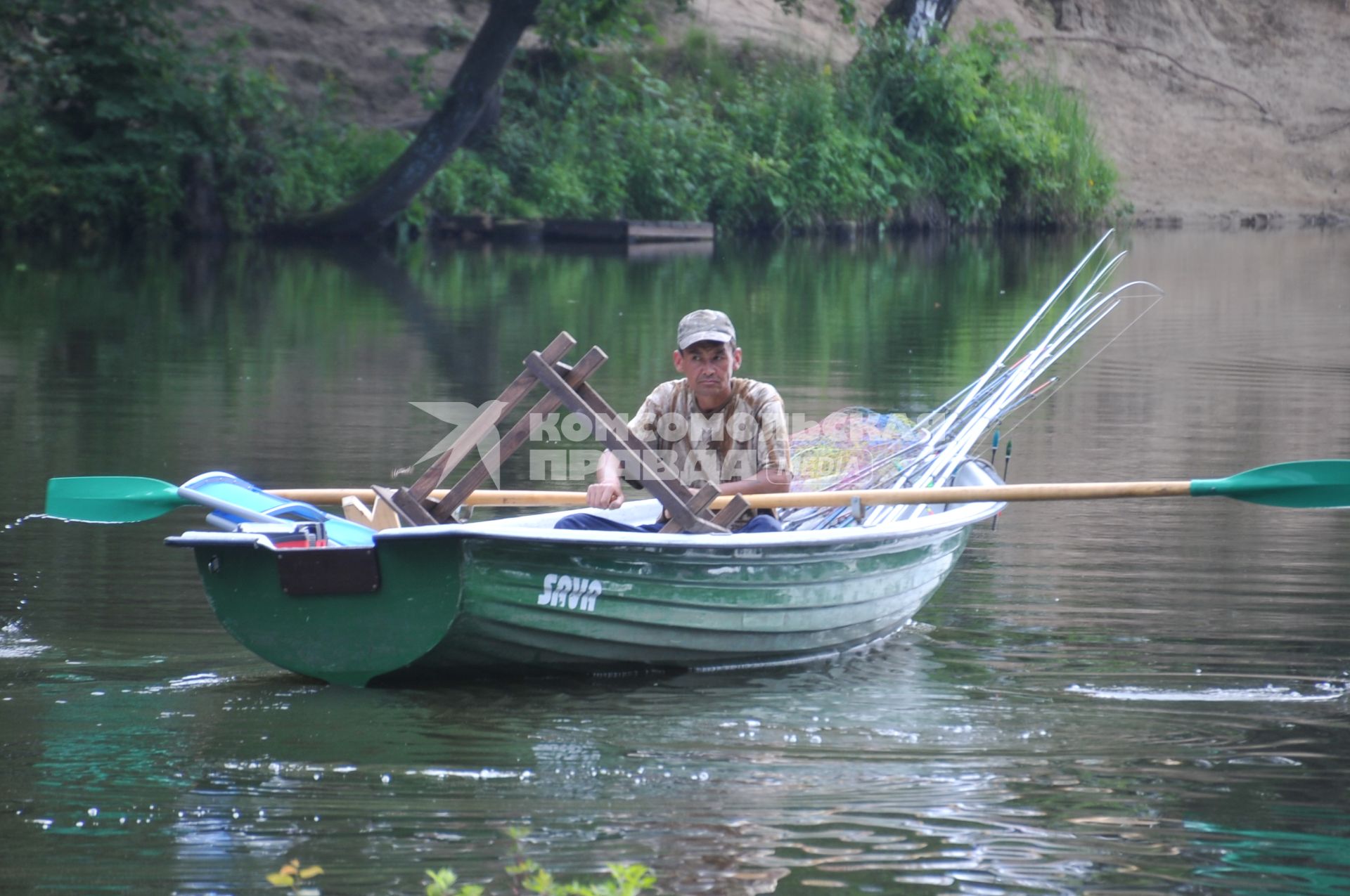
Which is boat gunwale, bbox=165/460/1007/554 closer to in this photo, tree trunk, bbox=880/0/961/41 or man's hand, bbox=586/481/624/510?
man's hand, bbox=586/481/624/510

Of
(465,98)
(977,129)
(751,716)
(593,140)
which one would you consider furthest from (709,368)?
(977,129)

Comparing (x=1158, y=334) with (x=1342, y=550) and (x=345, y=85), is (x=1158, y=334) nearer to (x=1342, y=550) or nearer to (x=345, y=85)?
(x=1342, y=550)

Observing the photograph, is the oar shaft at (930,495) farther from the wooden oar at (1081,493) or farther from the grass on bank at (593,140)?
the grass on bank at (593,140)

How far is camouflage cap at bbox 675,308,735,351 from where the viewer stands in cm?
628

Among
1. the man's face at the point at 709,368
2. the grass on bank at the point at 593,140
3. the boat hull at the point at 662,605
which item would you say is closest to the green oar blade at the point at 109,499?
the boat hull at the point at 662,605

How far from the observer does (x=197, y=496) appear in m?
6.07

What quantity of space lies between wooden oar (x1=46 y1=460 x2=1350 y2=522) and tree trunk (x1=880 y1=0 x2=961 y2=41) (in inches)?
1036

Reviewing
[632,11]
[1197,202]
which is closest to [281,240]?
[632,11]

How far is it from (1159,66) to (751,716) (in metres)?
36.6

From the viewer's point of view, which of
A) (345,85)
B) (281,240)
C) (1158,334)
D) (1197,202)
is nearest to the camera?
(1158,334)

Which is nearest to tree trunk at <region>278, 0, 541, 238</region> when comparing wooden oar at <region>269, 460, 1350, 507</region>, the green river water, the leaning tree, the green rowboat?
the leaning tree

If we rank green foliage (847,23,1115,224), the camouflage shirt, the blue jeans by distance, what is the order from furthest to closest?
green foliage (847,23,1115,224), the camouflage shirt, the blue jeans

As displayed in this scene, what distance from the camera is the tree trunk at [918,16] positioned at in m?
32.1

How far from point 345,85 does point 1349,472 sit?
25.9m
